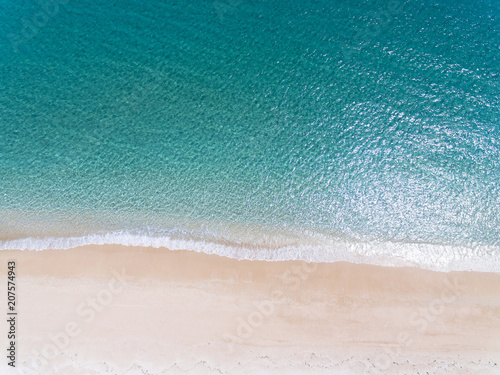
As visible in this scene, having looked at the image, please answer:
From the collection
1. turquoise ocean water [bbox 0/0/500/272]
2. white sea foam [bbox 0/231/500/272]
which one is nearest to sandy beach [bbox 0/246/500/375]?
white sea foam [bbox 0/231/500/272]

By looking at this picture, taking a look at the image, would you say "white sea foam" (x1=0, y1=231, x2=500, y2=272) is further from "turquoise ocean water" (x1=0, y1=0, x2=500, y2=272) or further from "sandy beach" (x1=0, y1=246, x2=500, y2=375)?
"sandy beach" (x1=0, y1=246, x2=500, y2=375)

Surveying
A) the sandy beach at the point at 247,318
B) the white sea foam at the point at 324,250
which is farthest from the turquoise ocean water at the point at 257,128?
the sandy beach at the point at 247,318

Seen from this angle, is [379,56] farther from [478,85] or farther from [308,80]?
A: [478,85]

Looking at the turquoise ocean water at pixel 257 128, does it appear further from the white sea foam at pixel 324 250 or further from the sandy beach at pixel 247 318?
the sandy beach at pixel 247 318

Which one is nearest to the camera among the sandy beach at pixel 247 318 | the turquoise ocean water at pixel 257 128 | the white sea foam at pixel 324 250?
the sandy beach at pixel 247 318

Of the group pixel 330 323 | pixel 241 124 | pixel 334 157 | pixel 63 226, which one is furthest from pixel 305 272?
pixel 63 226
